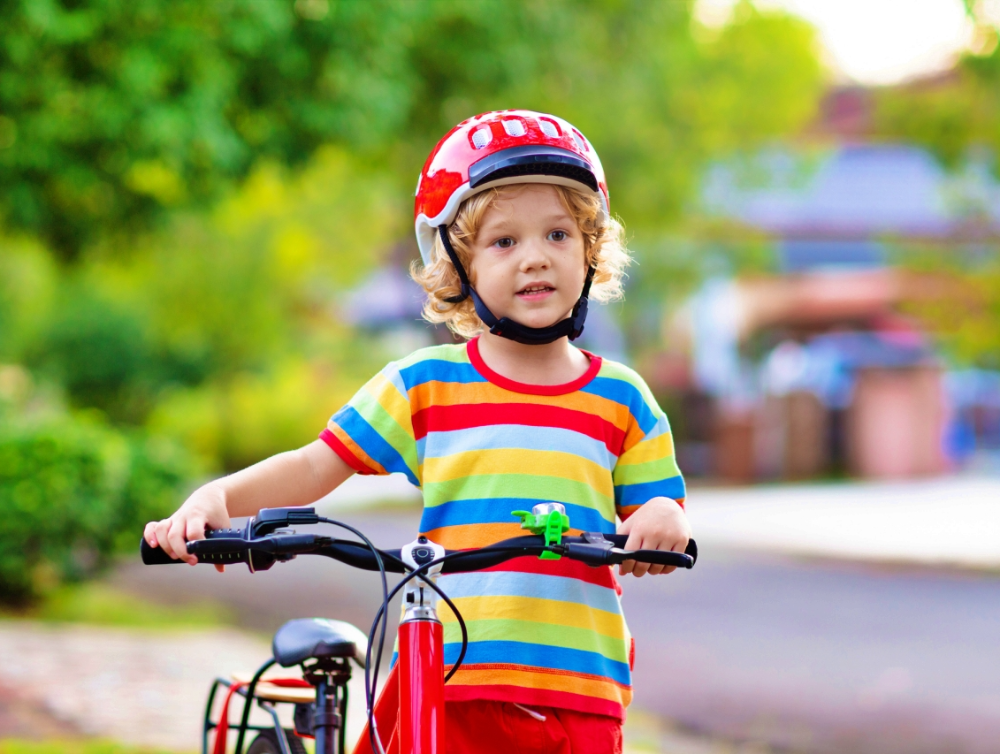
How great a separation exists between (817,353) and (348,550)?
995 inches

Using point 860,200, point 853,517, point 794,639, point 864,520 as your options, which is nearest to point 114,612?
point 794,639

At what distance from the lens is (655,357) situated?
2827 cm

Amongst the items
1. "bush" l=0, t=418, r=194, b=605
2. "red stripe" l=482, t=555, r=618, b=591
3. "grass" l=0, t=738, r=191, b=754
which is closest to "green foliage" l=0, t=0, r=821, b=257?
"bush" l=0, t=418, r=194, b=605

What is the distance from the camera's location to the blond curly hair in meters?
2.61

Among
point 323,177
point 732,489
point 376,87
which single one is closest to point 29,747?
point 376,87

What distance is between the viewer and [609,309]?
91.6 feet

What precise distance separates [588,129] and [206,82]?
10.1 m

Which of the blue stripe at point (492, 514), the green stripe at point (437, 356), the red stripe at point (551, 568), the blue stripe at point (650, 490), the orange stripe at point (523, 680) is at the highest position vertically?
the green stripe at point (437, 356)

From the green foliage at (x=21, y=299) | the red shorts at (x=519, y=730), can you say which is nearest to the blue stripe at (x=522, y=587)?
the red shorts at (x=519, y=730)

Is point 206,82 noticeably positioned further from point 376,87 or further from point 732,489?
point 732,489

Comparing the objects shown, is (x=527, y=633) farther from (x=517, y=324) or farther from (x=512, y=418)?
(x=517, y=324)

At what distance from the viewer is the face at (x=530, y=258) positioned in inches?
101

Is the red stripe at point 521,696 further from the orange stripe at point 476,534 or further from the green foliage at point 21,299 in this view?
the green foliage at point 21,299

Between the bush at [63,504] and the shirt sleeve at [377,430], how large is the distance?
254 inches
